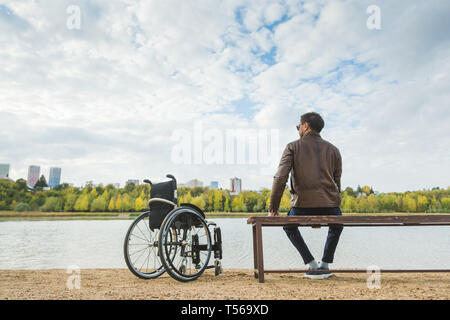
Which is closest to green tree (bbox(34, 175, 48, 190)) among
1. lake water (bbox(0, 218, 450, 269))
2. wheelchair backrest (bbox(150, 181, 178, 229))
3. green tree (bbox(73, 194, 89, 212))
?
green tree (bbox(73, 194, 89, 212))

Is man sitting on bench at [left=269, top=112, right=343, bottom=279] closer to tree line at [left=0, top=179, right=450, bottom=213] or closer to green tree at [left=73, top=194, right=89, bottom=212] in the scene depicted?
tree line at [left=0, top=179, right=450, bottom=213]

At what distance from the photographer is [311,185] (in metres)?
3.85

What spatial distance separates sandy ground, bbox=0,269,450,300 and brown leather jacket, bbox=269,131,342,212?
89 cm

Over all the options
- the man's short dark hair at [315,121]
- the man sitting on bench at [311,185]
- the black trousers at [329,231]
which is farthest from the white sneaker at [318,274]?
the man's short dark hair at [315,121]

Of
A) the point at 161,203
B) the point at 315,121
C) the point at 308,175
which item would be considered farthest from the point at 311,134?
the point at 161,203

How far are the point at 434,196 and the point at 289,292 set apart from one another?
102903 mm

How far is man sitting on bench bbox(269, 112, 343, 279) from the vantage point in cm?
383

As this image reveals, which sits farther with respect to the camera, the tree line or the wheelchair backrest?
the tree line

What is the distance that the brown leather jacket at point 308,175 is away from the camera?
12.5ft

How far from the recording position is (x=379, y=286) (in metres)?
3.45
